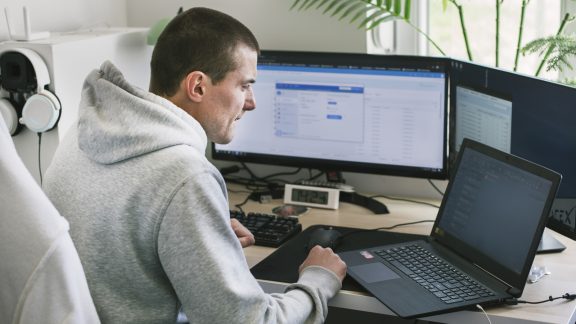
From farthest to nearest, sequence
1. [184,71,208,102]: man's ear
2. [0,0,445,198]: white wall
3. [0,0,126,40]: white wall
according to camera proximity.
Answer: [0,0,445,198]: white wall < [0,0,126,40]: white wall < [184,71,208,102]: man's ear

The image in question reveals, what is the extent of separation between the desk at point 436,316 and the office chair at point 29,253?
0.75 m

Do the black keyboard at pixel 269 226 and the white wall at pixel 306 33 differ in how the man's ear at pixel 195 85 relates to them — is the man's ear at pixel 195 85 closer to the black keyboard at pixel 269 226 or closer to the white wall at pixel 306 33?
the black keyboard at pixel 269 226

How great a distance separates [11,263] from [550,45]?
4.95ft

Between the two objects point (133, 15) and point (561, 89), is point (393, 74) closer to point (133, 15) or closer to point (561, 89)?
point (561, 89)

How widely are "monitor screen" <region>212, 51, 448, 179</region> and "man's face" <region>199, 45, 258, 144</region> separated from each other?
0.62m

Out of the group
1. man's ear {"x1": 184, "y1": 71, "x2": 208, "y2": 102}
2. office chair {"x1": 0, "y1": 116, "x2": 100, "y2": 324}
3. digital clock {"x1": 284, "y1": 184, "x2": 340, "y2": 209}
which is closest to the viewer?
office chair {"x1": 0, "y1": 116, "x2": 100, "y2": 324}

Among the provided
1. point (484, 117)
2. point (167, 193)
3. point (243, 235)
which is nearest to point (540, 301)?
point (484, 117)

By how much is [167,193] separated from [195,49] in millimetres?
349

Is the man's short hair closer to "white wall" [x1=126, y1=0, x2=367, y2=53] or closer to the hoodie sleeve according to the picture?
the hoodie sleeve

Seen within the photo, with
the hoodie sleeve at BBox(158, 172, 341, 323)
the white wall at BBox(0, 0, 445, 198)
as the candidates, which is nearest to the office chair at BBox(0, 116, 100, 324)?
the hoodie sleeve at BBox(158, 172, 341, 323)

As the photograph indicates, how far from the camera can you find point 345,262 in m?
1.93

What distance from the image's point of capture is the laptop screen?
178cm

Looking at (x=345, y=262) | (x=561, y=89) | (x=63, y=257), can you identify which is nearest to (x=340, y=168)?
(x=345, y=262)

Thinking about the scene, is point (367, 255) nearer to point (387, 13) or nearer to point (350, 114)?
point (350, 114)
